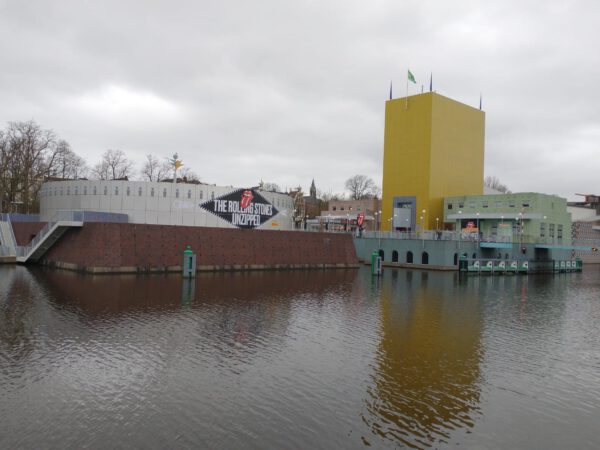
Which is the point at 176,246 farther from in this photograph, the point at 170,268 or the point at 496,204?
the point at 496,204

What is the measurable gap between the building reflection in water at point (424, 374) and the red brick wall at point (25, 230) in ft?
118

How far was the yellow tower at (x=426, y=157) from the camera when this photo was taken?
64.2 meters

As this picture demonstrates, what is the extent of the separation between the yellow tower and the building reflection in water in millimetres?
40646

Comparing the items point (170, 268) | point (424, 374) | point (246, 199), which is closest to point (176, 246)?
point (170, 268)

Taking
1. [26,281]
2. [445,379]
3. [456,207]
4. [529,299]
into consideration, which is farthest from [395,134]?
[445,379]

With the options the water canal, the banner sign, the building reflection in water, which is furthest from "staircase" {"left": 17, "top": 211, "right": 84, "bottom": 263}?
the building reflection in water

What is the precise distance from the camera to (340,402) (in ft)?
36.0

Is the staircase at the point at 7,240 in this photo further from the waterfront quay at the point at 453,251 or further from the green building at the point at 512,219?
the green building at the point at 512,219

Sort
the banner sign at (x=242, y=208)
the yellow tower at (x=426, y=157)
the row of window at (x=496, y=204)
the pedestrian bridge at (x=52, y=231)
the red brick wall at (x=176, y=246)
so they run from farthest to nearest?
the yellow tower at (x=426, y=157) < the row of window at (x=496, y=204) < the banner sign at (x=242, y=208) < the pedestrian bridge at (x=52, y=231) < the red brick wall at (x=176, y=246)

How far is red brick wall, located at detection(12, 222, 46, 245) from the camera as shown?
1797 inches

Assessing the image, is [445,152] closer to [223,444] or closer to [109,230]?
[109,230]

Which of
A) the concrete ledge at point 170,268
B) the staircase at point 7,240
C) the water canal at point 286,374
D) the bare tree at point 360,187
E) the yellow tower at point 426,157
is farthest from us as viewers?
the bare tree at point 360,187

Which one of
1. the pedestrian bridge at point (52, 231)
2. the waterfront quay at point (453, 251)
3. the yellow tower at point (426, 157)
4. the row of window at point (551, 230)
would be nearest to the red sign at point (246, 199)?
the pedestrian bridge at point (52, 231)

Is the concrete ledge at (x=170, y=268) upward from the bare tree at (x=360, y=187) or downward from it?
downward
